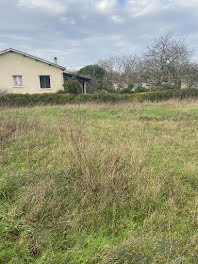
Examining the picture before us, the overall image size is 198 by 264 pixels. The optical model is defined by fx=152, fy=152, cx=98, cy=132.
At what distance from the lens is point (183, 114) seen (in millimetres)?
8008

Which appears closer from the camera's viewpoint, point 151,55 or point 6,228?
point 6,228

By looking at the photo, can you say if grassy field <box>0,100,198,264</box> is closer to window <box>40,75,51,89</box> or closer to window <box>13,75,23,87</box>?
window <box>40,75,51,89</box>

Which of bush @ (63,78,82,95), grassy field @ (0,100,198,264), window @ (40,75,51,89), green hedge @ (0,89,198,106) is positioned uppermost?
window @ (40,75,51,89)

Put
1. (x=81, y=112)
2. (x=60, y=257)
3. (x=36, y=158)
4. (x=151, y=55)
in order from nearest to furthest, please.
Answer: (x=60, y=257), (x=36, y=158), (x=81, y=112), (x=151, y=55)

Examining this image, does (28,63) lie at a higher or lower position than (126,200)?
higher

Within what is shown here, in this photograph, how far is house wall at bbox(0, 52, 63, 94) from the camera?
51.3 ft

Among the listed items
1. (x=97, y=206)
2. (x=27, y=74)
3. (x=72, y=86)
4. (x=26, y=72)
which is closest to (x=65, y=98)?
(x=72, y=86)

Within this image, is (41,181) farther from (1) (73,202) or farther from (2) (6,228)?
(2) (6,228)

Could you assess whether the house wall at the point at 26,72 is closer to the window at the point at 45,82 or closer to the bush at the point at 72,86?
the window at the point at 45,82

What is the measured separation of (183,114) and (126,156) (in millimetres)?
6384

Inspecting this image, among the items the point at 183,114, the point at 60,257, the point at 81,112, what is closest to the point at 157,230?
the point at 60,257

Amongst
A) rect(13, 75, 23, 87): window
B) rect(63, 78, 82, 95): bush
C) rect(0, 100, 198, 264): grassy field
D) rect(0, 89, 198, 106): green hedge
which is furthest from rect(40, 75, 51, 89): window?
rect(0, 100, 198, 264): grassy field

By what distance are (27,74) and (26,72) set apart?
218 mm

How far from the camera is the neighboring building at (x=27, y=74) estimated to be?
15602mm
